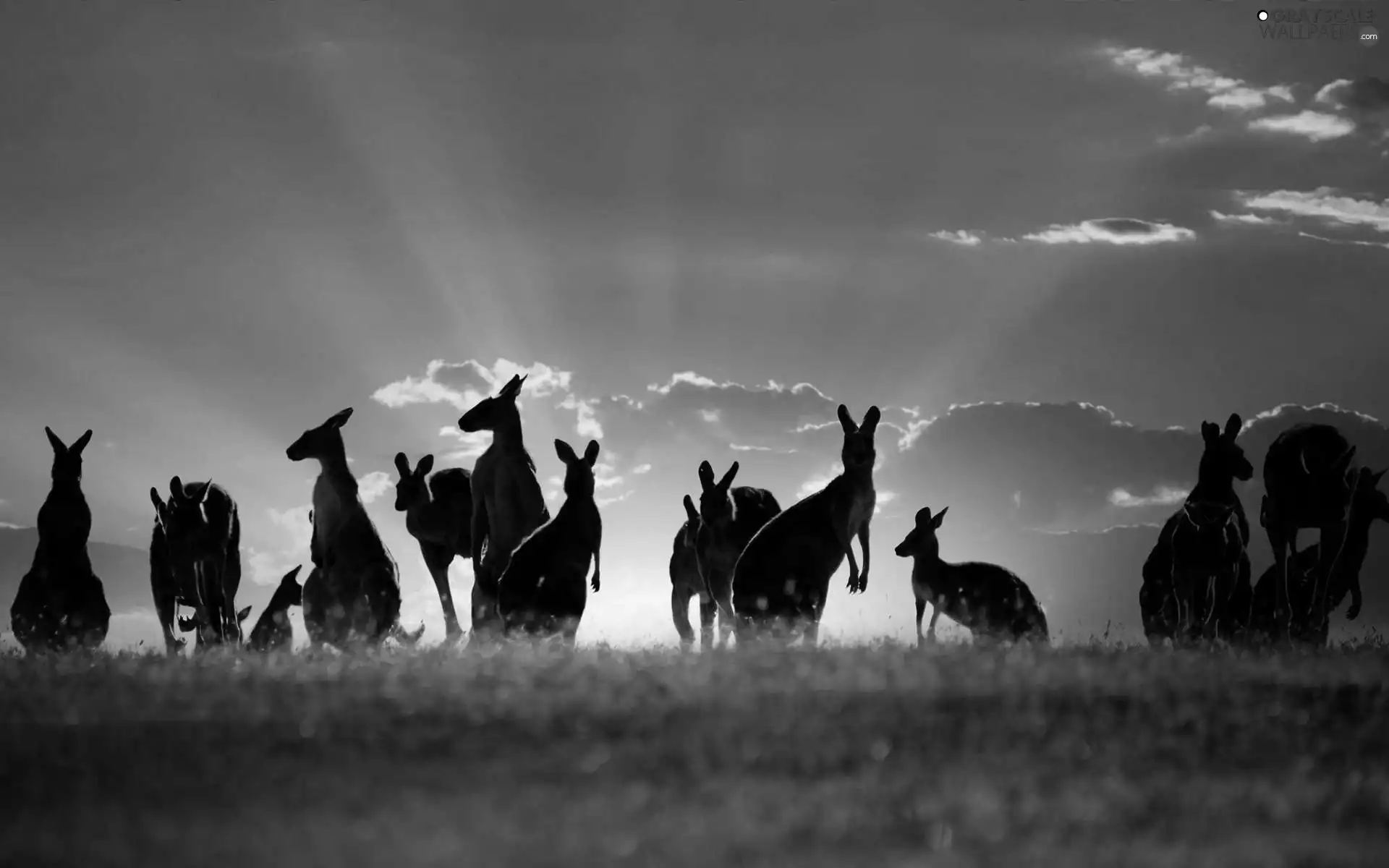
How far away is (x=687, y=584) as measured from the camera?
23.8 meters

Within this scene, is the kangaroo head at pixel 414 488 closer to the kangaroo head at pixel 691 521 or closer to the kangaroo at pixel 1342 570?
the kangaroo head at pixel 691 521

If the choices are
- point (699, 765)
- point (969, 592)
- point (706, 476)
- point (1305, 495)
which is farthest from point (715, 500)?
point (699, 765)

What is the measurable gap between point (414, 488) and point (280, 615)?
4.50 metres

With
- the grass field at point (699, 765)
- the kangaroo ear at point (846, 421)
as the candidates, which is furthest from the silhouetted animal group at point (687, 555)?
the grass field at point (699, 765)

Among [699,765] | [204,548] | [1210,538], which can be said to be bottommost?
[699,765]

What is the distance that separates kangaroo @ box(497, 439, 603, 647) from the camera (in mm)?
19125

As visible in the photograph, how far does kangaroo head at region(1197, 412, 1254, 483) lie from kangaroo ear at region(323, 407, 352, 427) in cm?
1185

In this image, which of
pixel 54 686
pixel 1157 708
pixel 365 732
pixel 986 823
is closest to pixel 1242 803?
pixel 986 823

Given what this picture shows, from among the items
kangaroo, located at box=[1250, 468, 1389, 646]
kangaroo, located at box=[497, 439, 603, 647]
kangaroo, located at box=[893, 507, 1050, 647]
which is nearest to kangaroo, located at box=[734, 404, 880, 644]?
kangaroo, located at box=[497, 439, 603, 647]

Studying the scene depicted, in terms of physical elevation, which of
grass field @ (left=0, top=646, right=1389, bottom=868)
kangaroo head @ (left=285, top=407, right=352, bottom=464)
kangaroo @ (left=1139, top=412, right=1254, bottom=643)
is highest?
kangaroo head @ (left=285, top=407, right=352, bottom=464)

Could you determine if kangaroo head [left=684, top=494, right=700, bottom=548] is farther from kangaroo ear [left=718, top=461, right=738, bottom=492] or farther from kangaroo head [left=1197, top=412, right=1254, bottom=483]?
kangaroo head [left=1197, top=412, right=1254, bottom=483]

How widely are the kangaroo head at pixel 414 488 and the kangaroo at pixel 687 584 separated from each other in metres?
3.95

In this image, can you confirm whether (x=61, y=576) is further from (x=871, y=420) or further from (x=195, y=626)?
(x=871, y=420)

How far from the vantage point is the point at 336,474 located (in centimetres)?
2266
